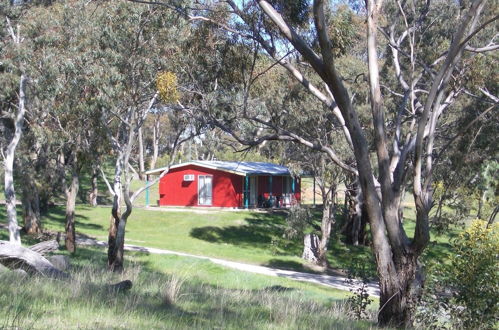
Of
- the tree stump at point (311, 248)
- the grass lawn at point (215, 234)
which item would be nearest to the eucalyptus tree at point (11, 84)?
the grass lawn at point (215, 234)

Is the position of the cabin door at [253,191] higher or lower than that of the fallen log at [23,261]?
higher

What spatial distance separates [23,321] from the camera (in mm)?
4668

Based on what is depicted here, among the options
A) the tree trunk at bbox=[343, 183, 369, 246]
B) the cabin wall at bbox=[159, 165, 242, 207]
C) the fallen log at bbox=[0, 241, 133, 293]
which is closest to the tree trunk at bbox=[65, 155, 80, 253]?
the tree trunk at bbox=[343, 183, 369, 246]

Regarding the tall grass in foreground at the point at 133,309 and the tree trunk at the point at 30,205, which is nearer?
the tall grass in foreground at the point at 133,309

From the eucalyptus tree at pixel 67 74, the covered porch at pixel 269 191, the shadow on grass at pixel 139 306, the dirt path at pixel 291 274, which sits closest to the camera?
the shadow on grass at pixel 139 306

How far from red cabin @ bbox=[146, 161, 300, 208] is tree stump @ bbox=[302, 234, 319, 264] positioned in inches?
484

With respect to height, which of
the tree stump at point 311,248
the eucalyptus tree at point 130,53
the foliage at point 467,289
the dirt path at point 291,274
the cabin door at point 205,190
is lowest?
the dirt path at point 291,274

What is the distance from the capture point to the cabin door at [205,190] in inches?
1711

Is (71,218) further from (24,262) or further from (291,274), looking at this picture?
(24,262)

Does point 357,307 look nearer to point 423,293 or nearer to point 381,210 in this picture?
point 423,293

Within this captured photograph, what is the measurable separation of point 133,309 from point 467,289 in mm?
4814

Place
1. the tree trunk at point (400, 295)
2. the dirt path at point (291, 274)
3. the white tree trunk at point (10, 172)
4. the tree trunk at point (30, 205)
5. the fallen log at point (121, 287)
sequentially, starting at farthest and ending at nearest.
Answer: the tree trunk at point (30, 205) → the dirt path at point (291, 274) → the white tree trunk at point (10, 172) → the tree trunk at point (400, 295) → the fallen log at point (121, 287)

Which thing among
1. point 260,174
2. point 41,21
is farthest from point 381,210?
point 260,174

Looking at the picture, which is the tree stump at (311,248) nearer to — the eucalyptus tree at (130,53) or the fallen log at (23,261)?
the eucalyptus tree at (130,53)
